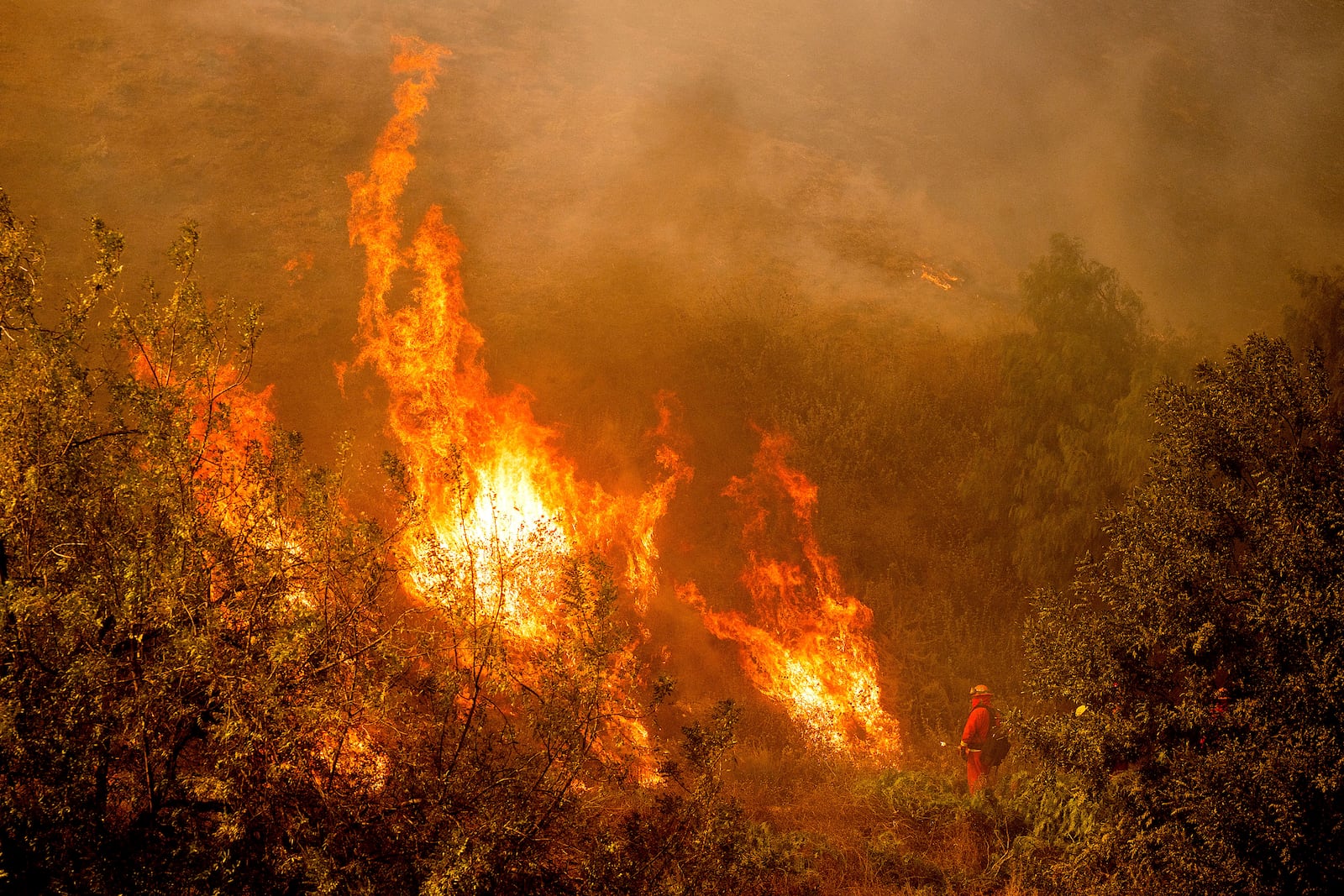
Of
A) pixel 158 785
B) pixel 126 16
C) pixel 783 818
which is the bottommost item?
pixel 158 785

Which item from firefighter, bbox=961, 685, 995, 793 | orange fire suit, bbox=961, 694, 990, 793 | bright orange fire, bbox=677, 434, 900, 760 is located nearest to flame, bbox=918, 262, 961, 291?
bright orange fire, bbox=677, 434, 900, 760

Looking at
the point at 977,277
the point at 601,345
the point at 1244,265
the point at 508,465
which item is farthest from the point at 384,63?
the point at 1244,265

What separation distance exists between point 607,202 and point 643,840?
15525mm

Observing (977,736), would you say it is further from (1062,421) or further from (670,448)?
(670,448)

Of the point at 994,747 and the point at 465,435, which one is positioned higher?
the point at 465,435

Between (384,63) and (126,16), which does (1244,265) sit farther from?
(126,16)

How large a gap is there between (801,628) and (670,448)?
4.55 m

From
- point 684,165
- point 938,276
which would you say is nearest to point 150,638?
point 684,165

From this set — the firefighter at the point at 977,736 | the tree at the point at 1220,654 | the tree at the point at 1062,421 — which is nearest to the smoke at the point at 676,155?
the tree at the point at 1062,421

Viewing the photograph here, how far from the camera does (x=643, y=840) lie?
8.40 metres

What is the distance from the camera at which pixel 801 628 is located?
51.9 ft

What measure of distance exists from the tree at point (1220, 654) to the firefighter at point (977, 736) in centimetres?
326

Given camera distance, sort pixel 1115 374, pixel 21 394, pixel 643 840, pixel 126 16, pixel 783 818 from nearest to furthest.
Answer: pixel 21 394 → pixel 643 840 → pixel 783 818 → pixel 1115 374 → pixel 126 16

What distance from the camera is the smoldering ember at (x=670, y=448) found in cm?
669
